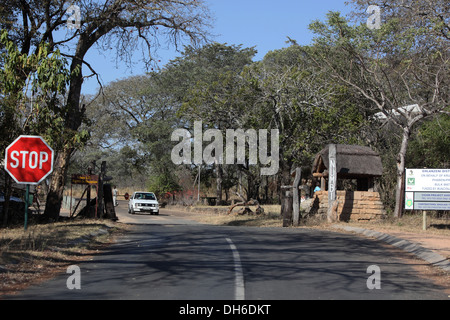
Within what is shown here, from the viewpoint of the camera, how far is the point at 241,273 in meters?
10.0

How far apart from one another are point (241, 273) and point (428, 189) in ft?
39.4

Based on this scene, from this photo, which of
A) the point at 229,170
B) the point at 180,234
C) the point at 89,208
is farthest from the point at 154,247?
the point at 229,170

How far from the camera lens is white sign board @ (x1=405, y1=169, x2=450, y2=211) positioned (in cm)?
1956

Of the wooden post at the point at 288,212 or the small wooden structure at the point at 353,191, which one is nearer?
the wooden post at the point at 288,212

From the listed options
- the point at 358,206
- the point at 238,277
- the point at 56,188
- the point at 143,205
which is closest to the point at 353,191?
the point at 358,206

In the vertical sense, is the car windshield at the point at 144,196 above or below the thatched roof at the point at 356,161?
below

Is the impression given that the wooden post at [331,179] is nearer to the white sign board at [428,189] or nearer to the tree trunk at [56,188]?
the white sign board at [428,189]

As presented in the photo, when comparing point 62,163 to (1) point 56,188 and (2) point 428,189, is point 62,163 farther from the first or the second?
(2) point 428,189

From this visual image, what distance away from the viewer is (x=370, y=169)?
24.2 meters

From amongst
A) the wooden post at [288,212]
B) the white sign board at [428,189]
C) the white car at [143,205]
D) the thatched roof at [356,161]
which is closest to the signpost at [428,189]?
the white sign board at [428,189]

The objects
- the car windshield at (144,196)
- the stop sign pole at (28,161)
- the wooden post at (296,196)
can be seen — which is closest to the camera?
the stop sign pole at (28,161)

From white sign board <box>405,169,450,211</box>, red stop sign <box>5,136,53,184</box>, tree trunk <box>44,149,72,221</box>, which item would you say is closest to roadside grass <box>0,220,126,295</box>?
red stop sign <box>5,136,53,184</box>

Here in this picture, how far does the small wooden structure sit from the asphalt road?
763 cm

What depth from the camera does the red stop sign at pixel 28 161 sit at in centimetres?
1409
